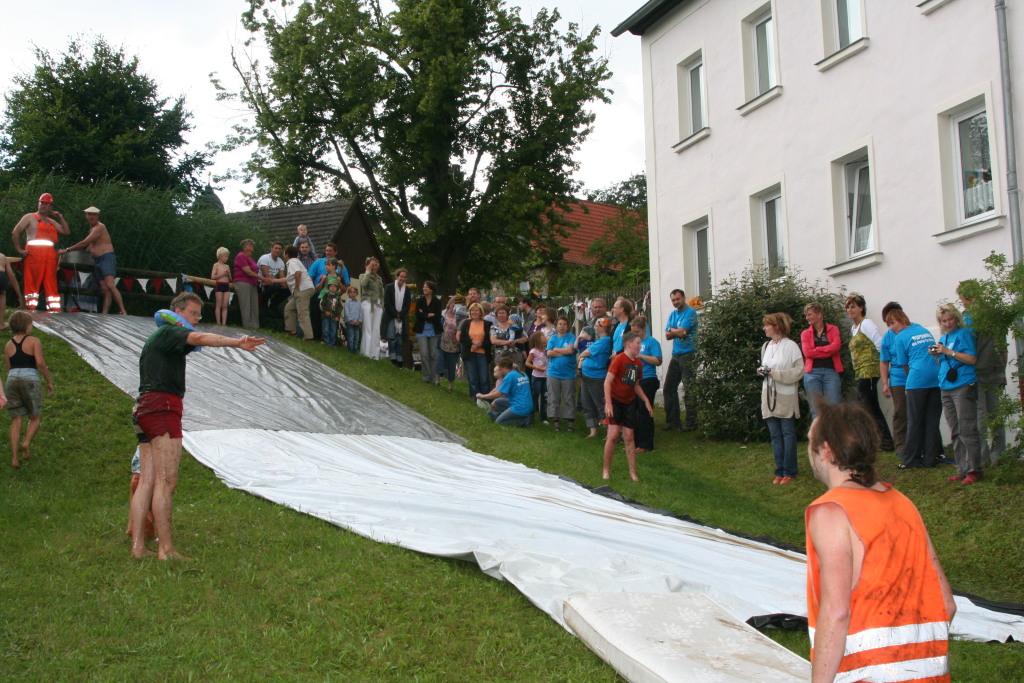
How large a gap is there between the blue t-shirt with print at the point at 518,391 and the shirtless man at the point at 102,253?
7.40 m

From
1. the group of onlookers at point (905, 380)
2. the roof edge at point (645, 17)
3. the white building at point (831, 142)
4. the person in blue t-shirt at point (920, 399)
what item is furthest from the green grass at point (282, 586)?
the roof edge at point (645, 17)

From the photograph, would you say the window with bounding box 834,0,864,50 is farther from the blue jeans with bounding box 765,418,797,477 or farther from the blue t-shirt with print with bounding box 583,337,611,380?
the blue jeans with bounding box 765,418,797,477

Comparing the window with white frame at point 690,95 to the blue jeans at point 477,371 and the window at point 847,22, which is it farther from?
the blue jeans at point 477,371

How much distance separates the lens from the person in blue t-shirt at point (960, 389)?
432 inches

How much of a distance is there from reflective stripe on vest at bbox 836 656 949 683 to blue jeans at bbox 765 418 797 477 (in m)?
9.44

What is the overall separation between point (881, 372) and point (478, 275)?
25750 mm

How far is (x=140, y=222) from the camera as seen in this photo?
70.7ft

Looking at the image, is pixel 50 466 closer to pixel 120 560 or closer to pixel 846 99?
pixel 120 560

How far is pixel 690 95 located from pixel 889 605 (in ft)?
61.5

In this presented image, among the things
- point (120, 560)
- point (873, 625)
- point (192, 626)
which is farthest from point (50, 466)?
point (873, 625)

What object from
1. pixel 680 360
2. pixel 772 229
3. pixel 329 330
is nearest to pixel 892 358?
pixel 680 360

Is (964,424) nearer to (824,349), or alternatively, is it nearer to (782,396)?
(782,396)

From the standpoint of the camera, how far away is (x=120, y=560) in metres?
7.82

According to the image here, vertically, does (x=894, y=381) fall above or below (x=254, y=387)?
below
